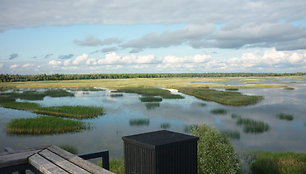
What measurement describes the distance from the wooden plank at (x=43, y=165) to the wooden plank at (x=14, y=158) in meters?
0.22

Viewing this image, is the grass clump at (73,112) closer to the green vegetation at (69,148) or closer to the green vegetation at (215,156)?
the green vegetation at (69,148)

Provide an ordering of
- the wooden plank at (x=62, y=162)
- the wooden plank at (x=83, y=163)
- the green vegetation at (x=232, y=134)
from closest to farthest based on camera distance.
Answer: the wooden plank at (x=83, y=163) < the wooden plank at (x=62, y=162) < the green vegetation at (x=232, y=134)

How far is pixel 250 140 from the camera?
840 inches

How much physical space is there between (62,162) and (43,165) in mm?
452

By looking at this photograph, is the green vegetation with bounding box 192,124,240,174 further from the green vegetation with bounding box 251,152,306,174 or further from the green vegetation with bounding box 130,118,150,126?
the green vegetation with bounding box 130,118,150,126

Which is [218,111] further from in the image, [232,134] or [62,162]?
[62,162]

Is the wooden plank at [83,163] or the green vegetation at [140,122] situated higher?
the wooden plank at [83,163]

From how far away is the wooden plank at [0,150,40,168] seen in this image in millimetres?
7223

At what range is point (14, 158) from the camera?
7531mm

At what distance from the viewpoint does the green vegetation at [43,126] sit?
2427 cm

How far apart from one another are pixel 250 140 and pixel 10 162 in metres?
18.1

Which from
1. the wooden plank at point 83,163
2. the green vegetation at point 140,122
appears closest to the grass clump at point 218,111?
the green vegetation at point 140,122

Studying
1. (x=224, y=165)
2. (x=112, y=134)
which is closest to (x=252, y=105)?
(x=112, y=134)

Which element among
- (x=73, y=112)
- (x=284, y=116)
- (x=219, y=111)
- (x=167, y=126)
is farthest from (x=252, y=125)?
(x=73, y=112)
